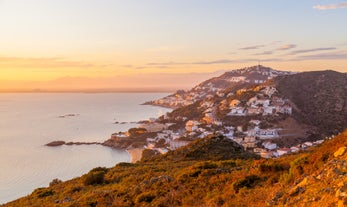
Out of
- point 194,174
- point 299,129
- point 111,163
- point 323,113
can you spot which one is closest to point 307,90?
point 323,113

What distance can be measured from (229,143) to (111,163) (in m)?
25.3

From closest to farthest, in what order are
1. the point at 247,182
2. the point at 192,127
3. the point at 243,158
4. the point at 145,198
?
the point at 247,182
the point at 145,198
the point at 243,158
the point at 192,127

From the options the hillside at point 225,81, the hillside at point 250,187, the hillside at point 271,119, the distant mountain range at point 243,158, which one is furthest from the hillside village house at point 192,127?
the hillside at point 225,81

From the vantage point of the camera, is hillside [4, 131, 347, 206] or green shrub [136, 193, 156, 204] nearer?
hillside [4, 131, 347, 206]

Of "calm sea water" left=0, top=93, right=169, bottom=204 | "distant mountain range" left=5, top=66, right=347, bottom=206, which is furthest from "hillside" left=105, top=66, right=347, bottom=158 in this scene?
"calm sea water" left=0, top=93, right=169, bottom=204

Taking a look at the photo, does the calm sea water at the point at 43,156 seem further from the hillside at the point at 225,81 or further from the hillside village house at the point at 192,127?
the hillside at the point at 225,81

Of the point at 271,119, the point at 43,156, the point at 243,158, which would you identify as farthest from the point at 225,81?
the point at 243,158

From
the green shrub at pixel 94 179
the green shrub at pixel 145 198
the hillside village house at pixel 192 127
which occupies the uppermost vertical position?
the green shrub at pixel 145 198

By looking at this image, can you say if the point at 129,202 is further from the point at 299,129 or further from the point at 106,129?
the point at 106,129

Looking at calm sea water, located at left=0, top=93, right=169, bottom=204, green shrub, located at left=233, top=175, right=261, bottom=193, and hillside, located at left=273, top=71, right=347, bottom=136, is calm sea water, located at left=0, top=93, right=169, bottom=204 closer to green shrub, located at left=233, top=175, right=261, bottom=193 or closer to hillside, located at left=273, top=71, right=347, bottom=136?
green shrub, located at left=233, top=175, right=261, bottom=193

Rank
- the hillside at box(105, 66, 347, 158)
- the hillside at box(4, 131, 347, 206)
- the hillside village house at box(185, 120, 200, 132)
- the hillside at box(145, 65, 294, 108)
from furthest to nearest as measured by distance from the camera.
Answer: the hillside at box(145, 65, 294, 108), the hillside village house at box(185, 120, 200, 132), the hillside at box(105, 66, 347, 158), the hillside at box(4, 131, 347, 206)

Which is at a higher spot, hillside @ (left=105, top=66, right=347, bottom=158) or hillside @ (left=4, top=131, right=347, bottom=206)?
hillside @ (left=4, top=131, right=347, bottom=206)

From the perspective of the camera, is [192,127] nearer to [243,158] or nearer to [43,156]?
[43,156]

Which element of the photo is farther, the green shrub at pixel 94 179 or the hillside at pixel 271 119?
the hillside at pixel 271 119
